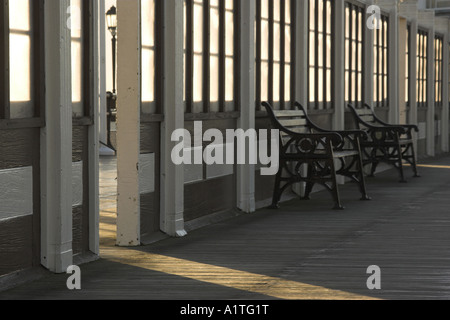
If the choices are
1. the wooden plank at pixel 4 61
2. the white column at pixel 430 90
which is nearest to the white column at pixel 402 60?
the white column at pixel 430 90

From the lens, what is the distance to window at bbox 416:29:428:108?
1784cm

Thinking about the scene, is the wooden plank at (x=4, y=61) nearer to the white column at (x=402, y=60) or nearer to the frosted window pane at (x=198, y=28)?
the frosted window pane at (x=198, y=28)

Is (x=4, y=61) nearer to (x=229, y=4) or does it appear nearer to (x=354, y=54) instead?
(x=229, y=4)

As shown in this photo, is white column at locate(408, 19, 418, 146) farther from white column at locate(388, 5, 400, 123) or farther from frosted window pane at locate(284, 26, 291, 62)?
frosted window pane at locate(284, 26, 291, 62)

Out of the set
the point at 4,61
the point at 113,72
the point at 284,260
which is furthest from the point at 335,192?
the point at 113,72

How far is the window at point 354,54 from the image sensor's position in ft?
42.0

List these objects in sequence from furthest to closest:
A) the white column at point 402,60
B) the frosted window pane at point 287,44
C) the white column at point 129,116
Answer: the white column at point 402,60, the frosted window pane at point 287,44, the white column at point 129,116

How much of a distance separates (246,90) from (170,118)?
1828mm

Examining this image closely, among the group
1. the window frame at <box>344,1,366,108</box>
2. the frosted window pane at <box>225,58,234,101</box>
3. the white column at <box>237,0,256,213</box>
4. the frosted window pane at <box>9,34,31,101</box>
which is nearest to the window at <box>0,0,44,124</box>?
the frosted window pane at <box>9,34,31,101</box>

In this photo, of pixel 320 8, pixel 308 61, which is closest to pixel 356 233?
pixel 308 61

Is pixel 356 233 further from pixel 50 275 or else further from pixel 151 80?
pixel 50 275

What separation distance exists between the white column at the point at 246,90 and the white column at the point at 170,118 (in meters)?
1.68

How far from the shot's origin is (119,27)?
6.36 m

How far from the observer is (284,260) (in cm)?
575
